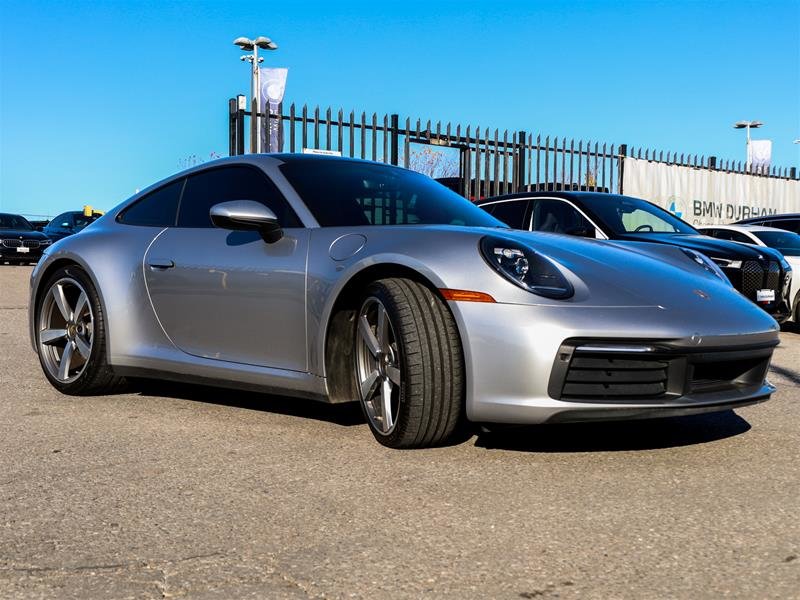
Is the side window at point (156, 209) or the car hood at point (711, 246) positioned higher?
the side window at point (156, 209)

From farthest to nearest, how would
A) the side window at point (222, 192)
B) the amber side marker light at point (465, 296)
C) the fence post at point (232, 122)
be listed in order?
the fence post at point (232, 122) < the side window at point (222, 192) < the amber side marker light at point (465, 296)

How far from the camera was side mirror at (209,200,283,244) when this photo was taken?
3914mm

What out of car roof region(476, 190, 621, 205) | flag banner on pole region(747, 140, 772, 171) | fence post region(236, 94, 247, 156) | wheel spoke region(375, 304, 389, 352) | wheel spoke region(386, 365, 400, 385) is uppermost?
flag banner on pole region(747, 140, 772, 171)

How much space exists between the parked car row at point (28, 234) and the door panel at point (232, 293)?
1982 cm

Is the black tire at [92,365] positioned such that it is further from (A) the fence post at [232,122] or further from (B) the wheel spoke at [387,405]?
(A) the fence post at [232,122]

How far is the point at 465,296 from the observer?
3320 mm

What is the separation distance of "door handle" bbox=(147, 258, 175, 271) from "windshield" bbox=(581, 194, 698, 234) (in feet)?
15.9

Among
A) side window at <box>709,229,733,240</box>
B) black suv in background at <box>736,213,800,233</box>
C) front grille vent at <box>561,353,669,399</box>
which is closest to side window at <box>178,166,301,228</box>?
front grille vent at <box>561,353,669,399</box>

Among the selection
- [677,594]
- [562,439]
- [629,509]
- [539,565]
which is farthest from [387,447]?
[677,594]

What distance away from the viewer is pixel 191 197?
4727 mm

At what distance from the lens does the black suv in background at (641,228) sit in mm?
8133

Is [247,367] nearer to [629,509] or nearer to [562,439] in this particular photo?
[562,439]

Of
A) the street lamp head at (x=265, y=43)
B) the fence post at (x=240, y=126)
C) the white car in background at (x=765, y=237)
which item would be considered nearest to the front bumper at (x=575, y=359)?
the white car in background at (x=765, y=237)

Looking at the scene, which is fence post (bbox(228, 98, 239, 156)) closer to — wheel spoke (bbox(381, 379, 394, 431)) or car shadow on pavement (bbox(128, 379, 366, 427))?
car shadow on pavement (bbox(128, 379, 366, 427))
